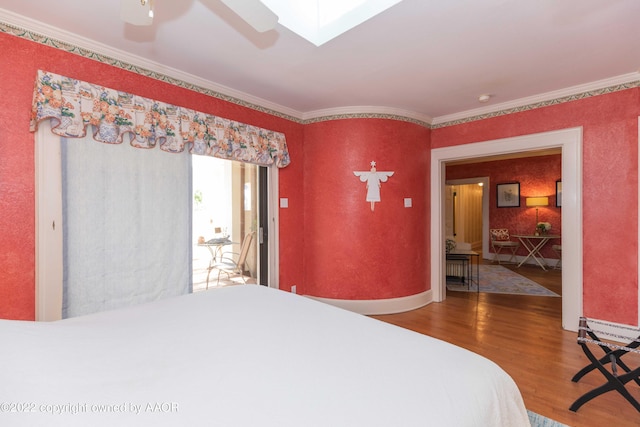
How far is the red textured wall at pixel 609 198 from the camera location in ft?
9.34

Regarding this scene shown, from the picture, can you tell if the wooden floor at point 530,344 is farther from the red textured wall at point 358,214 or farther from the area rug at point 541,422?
the red textured wall at point 358,214

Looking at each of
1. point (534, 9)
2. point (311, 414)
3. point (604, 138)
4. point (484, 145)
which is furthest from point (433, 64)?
point (311, 414)

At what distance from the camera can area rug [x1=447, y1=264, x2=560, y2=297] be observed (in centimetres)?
461

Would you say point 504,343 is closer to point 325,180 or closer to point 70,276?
point 325,180

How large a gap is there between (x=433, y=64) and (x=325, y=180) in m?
1.78

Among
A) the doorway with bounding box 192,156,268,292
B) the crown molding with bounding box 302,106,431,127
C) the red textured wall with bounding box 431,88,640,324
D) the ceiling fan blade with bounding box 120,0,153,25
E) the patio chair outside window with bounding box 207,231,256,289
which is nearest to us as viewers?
the ceiling fan blade with bounding box 120,0,153,25

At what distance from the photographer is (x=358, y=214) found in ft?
12.4

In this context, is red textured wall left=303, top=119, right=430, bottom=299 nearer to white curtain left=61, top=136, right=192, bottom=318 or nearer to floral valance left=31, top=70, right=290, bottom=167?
floral valance left=31, top=70, right=290, bottom=167

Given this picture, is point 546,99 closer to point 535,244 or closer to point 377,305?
point 377,305

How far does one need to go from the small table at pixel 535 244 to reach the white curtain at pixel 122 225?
6725 millimetres

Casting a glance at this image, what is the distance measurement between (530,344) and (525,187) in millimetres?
5113

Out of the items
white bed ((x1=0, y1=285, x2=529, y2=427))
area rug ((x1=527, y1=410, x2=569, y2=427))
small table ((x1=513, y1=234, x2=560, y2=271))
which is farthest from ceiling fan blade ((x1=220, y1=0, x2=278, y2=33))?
small table ((x1=513, y1=234, x2=560, y2=271))

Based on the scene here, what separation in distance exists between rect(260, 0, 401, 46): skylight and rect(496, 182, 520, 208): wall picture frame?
6479mm

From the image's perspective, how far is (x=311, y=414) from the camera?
82 cm
